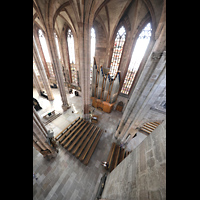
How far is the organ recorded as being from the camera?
8734 millimetres

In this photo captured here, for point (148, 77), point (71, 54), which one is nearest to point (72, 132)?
point (148, 77)

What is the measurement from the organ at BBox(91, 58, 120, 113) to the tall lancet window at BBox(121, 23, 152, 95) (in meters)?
2.12

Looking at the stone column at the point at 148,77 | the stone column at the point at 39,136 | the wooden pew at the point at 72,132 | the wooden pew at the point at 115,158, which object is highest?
the stone column at the point at 148,77

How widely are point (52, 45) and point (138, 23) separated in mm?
8991

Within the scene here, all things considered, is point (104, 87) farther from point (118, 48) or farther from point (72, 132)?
point (72, 132)

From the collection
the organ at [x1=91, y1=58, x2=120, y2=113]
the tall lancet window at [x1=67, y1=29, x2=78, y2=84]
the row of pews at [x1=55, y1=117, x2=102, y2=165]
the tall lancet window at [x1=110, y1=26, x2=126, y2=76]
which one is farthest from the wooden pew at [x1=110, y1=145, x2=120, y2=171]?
the tall lancet window at [x1=67, y1=29, x2=78, y2=84]

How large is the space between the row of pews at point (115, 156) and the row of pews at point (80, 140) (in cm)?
150

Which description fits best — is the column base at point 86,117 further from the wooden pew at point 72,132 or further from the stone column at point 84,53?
the stone column at point 84,53

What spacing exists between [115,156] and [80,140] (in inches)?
125

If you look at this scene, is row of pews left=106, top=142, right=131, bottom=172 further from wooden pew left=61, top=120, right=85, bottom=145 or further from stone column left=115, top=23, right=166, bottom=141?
wooden pew left=61, top=120, right=85, bottom=145

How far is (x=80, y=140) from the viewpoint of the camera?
6785 millimetres

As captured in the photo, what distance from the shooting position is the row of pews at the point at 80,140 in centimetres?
603

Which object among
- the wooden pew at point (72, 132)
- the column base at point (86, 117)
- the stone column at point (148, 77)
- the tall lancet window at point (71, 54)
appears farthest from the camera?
the tall lancet window at point (71, 54)

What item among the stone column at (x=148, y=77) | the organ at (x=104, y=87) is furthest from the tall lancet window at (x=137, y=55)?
the stone column at (x=148, y=77)
